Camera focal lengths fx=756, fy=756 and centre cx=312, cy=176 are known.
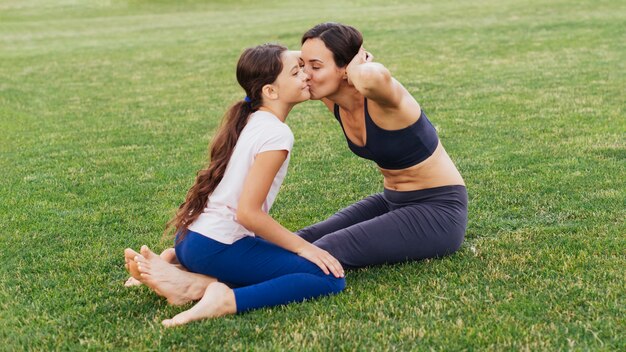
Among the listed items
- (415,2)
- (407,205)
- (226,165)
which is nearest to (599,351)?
(407,205)

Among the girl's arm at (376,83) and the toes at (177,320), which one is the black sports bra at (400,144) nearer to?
the girl's arm at (376,83)

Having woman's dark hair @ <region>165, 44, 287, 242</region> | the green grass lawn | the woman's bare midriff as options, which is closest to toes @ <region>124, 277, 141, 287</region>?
the green grass lawn

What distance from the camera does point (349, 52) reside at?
16.7 ft

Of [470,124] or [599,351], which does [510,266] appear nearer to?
[599,351]

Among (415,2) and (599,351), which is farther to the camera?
(415,2)

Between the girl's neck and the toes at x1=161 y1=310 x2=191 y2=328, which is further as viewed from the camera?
the girl's neck

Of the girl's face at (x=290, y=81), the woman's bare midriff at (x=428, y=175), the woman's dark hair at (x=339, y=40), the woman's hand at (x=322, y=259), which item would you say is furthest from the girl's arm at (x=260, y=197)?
the woman's bare midriff at (x=428, y=175)

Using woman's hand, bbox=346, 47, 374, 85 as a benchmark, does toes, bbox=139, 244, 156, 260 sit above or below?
below

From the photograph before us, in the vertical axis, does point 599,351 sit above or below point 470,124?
above

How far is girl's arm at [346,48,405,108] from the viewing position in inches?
183

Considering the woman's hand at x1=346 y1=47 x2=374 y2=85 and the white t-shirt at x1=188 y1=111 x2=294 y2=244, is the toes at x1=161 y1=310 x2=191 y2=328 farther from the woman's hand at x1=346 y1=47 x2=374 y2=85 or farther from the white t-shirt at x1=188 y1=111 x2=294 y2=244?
the woman's hand at x1=346 y1=47 x2=374 y2=85

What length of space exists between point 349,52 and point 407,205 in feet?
3.80

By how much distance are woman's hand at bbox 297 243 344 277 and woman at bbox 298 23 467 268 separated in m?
0.24

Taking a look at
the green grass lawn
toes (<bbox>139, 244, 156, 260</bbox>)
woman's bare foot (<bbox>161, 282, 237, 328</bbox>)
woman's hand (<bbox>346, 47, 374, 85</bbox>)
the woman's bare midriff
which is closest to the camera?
the green grass lawn
